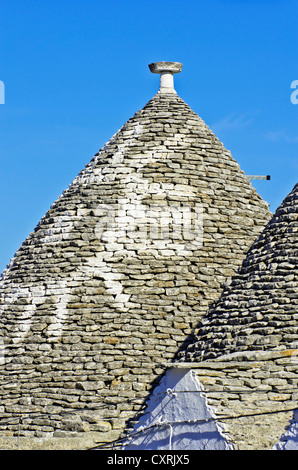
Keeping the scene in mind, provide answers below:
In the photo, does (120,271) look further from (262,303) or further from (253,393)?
(253,393)

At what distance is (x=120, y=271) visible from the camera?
1906 centimetres

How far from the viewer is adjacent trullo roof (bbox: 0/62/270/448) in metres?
18.1

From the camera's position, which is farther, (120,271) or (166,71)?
(166,71)

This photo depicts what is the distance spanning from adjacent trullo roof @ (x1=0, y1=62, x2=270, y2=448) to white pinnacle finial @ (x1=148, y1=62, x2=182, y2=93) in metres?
0.59

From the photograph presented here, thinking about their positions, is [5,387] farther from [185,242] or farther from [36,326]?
A: [185,242]

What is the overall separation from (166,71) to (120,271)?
485 cm

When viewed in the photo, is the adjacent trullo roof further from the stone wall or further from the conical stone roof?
the stone wall

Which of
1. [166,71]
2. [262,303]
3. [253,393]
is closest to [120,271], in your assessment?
[262,303]

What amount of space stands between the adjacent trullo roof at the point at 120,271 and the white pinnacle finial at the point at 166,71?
0.59 m

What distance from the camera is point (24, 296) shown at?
19.4m

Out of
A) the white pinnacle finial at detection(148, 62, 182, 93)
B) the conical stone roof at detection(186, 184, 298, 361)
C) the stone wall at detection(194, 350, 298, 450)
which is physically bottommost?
the stone wall at detection(194, 350, 298, 450)

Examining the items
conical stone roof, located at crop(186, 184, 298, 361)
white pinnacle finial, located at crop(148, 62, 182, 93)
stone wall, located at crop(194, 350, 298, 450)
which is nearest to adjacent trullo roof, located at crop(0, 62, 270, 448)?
white pinnacle finial, located at crop(148, 62, 182, 93)

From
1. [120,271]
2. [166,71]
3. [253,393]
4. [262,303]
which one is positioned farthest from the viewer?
[166,71]
